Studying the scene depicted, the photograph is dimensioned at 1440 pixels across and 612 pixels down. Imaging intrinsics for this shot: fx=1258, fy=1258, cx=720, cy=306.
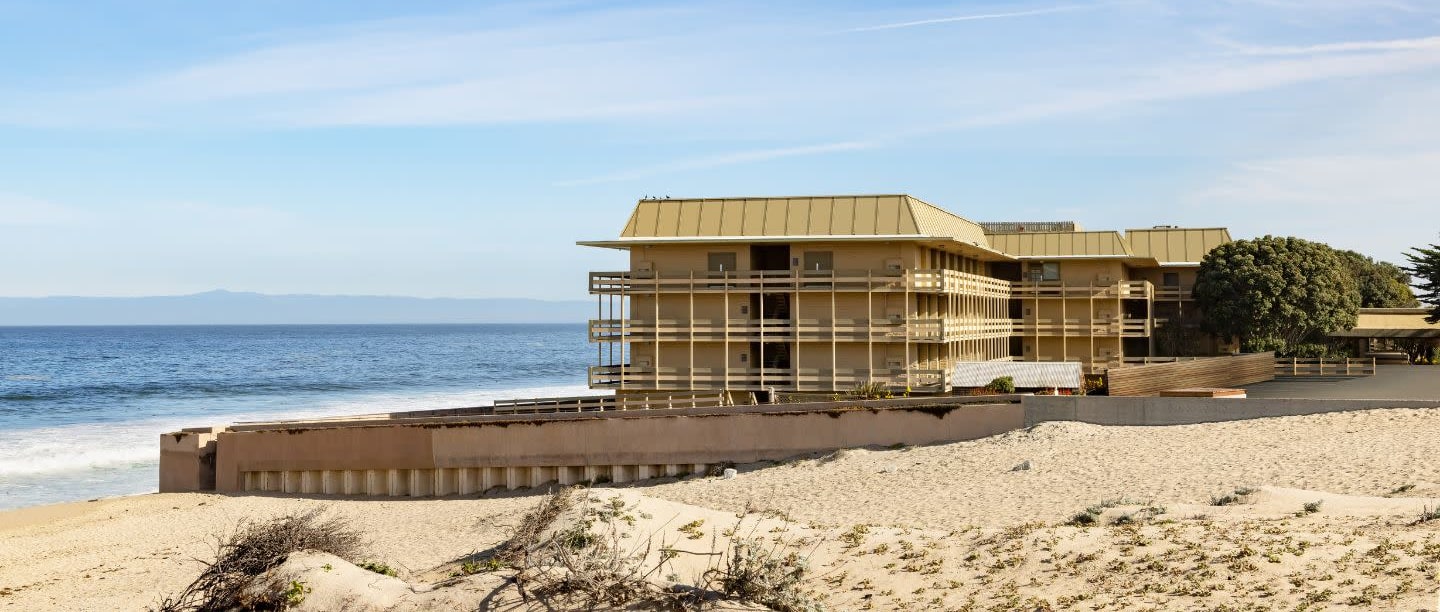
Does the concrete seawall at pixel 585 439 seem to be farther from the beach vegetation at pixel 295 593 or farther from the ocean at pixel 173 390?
the beach vegetation at pixel 295 593

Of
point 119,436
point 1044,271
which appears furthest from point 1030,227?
point 119,436

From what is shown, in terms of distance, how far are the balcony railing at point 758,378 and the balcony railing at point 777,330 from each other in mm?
1083

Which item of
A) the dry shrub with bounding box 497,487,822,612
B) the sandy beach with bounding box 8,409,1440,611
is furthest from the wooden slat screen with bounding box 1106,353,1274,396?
the dry shrub with bounding box 497,487,822,612

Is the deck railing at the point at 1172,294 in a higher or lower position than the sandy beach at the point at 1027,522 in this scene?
higher

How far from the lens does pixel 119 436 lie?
55156mm

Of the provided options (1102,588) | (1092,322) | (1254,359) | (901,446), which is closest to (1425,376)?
(1254,359)

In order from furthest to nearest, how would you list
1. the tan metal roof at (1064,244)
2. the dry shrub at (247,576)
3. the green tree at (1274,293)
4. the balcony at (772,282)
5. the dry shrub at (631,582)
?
1. the tan metal roof at (1064,244)
2. the green tree at (1274,293)
3. the balcony at (772,282)
4. the dry shrub at (247,576)
5. the dry shrub at (631,582)

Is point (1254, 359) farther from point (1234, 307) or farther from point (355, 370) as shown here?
point (355, 370)

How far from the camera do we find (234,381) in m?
98.2

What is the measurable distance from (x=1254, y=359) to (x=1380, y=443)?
14.9 meters

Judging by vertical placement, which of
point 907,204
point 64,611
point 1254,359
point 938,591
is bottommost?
point 64,611

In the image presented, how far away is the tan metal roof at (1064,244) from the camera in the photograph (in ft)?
184

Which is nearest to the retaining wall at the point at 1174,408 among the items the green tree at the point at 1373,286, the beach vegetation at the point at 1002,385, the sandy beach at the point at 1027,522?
the sandy beach at the point at 1027,522

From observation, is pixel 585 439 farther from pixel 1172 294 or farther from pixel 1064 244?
pixel 1172 294
